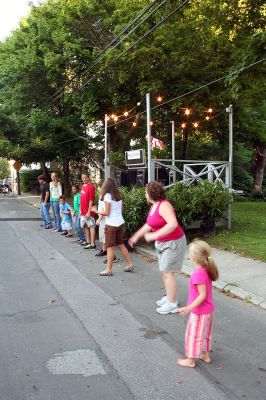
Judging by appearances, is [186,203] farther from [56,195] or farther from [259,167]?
[259,167]

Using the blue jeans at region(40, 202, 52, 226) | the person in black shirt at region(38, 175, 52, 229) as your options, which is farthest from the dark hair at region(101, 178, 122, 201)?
the blue jeans at region(40, 202, 52, 226)

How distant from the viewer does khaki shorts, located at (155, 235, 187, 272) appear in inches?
219

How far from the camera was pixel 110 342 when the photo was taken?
4.63 m

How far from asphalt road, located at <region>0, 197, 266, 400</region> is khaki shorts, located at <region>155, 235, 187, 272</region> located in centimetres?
62

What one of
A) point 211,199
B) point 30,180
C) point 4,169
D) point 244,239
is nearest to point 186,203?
point 211,199

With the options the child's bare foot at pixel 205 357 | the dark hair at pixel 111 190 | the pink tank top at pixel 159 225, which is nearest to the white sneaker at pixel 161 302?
the pink tank top at pixel 159 225

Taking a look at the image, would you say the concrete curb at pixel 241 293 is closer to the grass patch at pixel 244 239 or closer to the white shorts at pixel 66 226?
the grass patch at pixel 244 239

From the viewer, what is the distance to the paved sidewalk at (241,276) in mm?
6465

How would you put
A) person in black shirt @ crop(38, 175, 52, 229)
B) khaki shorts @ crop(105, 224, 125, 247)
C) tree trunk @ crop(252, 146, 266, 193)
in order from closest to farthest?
khaki shorts @ crop(105, 224, 125, 247) < person in black shirt @ crop(38, 175, 52, 229) < tree trunk @ crop(252, 146, 266, 193)

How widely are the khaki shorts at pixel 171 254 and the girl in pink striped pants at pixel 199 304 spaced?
141 centimetres

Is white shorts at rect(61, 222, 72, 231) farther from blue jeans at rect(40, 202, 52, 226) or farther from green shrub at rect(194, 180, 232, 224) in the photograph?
green shrub at rect(194, 180, 232, 224)

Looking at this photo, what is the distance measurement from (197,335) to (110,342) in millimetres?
1036

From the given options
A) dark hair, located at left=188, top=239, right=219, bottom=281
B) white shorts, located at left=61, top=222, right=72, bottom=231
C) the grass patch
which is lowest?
the grass patch

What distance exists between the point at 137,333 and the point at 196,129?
21.2 meters
